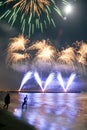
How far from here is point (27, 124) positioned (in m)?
24.4

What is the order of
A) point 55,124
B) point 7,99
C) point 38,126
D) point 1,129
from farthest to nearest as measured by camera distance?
1. point 7,99
2. point 55,124
3. point 38,126
4. point 1,129

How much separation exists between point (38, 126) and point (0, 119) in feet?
11.0

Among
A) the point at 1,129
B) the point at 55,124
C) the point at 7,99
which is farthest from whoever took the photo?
the point at 7,99

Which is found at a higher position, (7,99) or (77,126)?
(7,99)

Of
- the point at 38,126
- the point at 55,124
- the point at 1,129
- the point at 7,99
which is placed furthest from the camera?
the point at 7,99

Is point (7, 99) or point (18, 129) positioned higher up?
point (7, 99)

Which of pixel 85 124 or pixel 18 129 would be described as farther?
pixel 85 124

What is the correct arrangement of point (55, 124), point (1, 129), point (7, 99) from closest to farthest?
point (1, 129)
point (55, 124)
point (7, 99)

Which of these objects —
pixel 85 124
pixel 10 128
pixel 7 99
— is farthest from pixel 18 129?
pixel 7 99

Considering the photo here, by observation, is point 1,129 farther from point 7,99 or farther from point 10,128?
point 7,99

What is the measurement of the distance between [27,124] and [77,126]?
4.21 meters

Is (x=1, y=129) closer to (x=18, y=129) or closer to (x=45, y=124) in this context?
(x=18, y=129)

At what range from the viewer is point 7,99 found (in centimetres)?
3503

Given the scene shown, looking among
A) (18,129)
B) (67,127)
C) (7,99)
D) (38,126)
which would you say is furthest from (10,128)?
(7,99)
